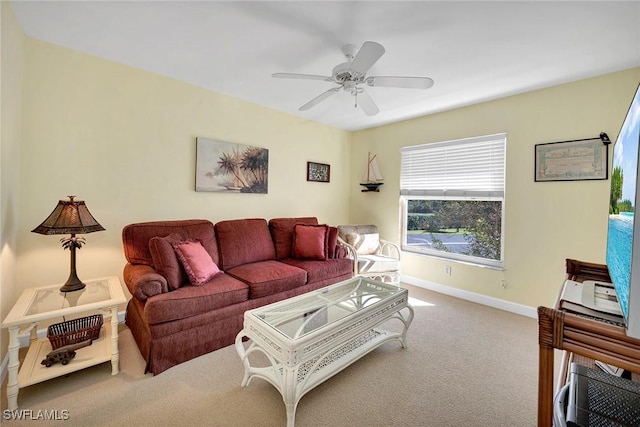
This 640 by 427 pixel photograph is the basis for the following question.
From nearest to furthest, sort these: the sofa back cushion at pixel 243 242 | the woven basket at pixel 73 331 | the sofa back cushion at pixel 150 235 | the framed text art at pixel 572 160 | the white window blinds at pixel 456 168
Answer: the woven basket at pixel 73 331 < the sofa back cushion at pixel 150 235 < the framed text art at pixel 572 160 < the sofa back cushion at pixel 243 242 < the white window blinds at pixel 456 168

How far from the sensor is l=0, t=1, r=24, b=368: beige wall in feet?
5.55

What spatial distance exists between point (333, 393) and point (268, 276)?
1.15 meters

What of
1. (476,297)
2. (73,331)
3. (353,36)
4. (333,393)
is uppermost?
(353,36)

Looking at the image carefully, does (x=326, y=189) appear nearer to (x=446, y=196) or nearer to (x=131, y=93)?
(x=446, y=196)

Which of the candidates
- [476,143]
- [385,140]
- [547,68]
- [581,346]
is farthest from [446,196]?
[581,346]

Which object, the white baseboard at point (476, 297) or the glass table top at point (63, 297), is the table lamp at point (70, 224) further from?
the white baseboard at point (476, 297)

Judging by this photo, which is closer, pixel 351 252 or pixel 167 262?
pixel 167 262

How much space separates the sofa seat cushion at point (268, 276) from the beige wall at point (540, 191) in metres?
2.11

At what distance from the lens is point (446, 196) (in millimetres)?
3582

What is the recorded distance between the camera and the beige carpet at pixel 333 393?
4.93 ft

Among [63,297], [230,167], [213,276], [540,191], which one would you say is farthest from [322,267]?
[540,191]

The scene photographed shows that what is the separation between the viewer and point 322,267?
298cm

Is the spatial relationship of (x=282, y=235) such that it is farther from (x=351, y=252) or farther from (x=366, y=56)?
(x=366, y=56)

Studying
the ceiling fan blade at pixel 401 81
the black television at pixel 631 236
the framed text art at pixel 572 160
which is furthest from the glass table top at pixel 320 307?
the framed text art at pixel 572 160
